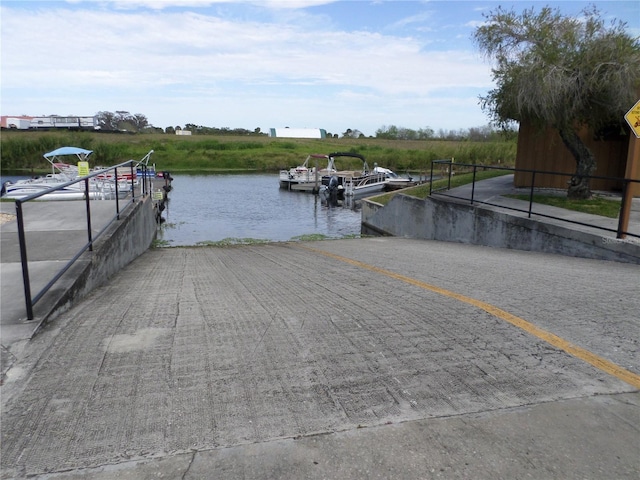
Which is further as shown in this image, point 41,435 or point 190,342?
point 190,342

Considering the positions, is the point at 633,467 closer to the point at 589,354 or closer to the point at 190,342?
the point at 589,354

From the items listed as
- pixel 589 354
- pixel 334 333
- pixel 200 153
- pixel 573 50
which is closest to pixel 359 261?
pixel 334 333

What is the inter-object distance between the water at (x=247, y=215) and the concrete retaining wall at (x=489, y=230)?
5318 mm

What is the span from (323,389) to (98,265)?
4537 mm

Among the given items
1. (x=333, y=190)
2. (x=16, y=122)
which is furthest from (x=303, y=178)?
(x=16, y=122)

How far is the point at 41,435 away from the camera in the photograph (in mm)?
2904

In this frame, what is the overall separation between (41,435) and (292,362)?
65.3 inches

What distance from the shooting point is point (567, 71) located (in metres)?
12.5

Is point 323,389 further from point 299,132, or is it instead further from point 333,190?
point 299,132

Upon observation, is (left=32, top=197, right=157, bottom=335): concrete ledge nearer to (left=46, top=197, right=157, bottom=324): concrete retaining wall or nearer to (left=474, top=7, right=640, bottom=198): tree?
(left=46, top=197, right=157, bottom=324): concrete retaining wall

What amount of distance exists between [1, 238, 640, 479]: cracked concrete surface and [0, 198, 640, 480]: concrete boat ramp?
0.04ft

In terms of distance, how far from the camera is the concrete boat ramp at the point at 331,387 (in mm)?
2695

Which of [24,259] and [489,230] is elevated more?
[24,259]

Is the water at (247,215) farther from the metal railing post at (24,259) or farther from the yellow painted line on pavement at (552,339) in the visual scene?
the yellow painted line on pavement at (552,339)
